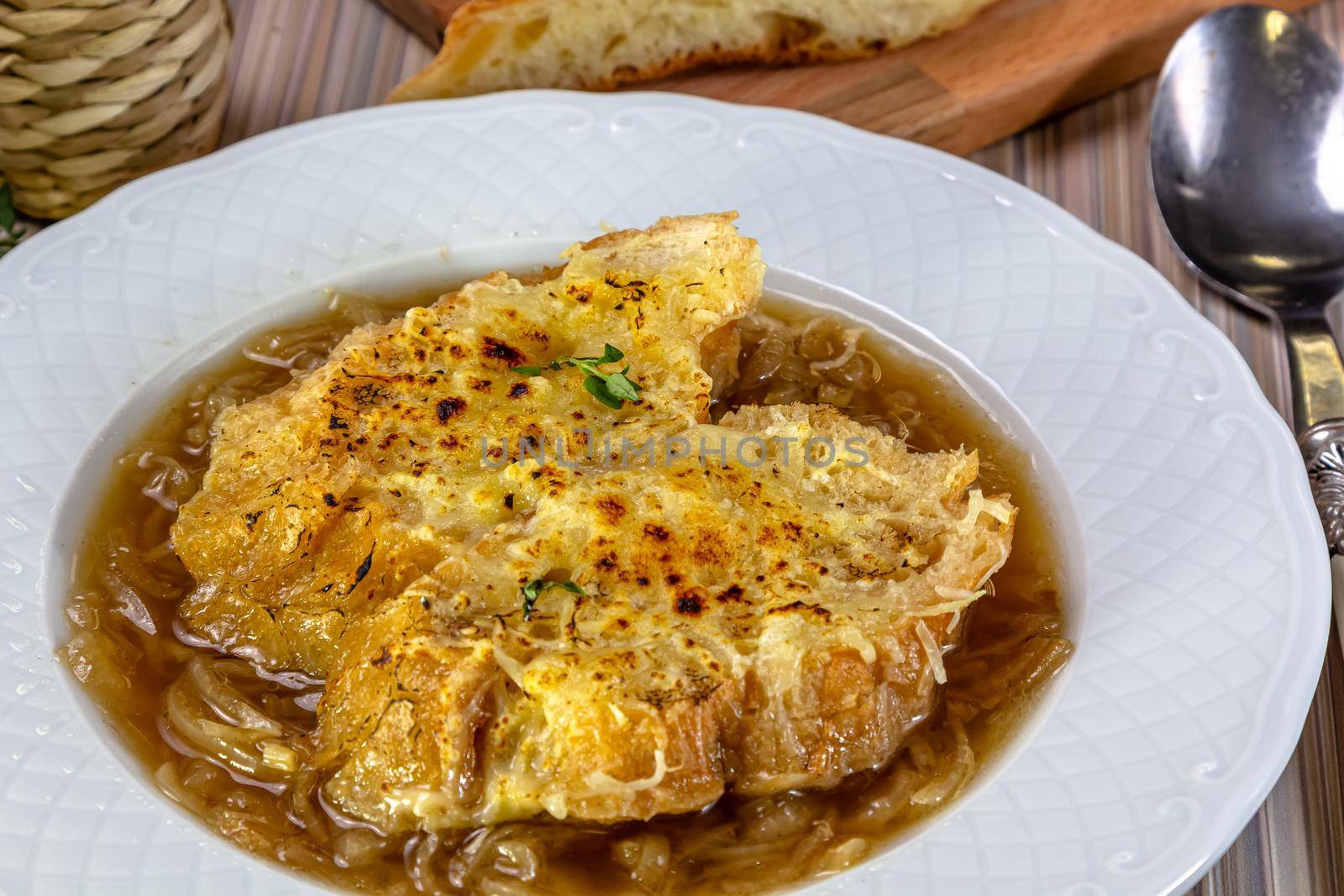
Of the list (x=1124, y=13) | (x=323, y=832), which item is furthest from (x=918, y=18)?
(x=323, y=832)

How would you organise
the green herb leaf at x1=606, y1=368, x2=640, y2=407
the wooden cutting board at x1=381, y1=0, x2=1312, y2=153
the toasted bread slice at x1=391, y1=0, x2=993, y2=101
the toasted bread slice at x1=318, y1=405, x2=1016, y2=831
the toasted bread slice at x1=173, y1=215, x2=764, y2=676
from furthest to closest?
the wooden cutting board at x1=381, y1=0, x2=1312, y2=153
the toasted bread slice at x1=391, y1=0, x2=993, y2=101
the green herb leaf at x1=606, y1=368, x2=640, y2=407
the toasted bread slice at x1=173, y1=215, x2=764, y2=676
the toasted bread slice at x1=318, y1=405, x2=1016, y2=831

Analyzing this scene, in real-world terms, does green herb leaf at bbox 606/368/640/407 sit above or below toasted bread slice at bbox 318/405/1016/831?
above

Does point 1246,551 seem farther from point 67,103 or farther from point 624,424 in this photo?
point 67,103

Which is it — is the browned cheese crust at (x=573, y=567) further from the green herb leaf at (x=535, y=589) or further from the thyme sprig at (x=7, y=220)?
the thyme sprig at (x=7, y=220)

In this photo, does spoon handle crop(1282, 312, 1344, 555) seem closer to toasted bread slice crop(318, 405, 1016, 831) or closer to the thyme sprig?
toasted bread slice crop(318, 405, 1016, 831)

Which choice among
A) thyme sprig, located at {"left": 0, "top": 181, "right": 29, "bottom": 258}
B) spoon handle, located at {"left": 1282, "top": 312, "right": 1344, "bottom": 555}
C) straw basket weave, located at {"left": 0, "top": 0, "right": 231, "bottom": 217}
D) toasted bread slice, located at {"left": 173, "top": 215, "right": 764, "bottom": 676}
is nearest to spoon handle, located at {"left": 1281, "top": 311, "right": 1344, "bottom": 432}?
spoon handle, located at {"left": 1282, "top": 312, "right": 1344, "bottom": 555}

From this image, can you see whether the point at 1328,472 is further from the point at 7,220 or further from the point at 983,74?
the point at 7,220

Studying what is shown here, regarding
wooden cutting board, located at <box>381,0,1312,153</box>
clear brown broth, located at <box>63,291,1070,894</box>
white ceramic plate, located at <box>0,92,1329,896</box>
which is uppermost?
wooden cutting board, located at <box>381,0,1312,153</box>
